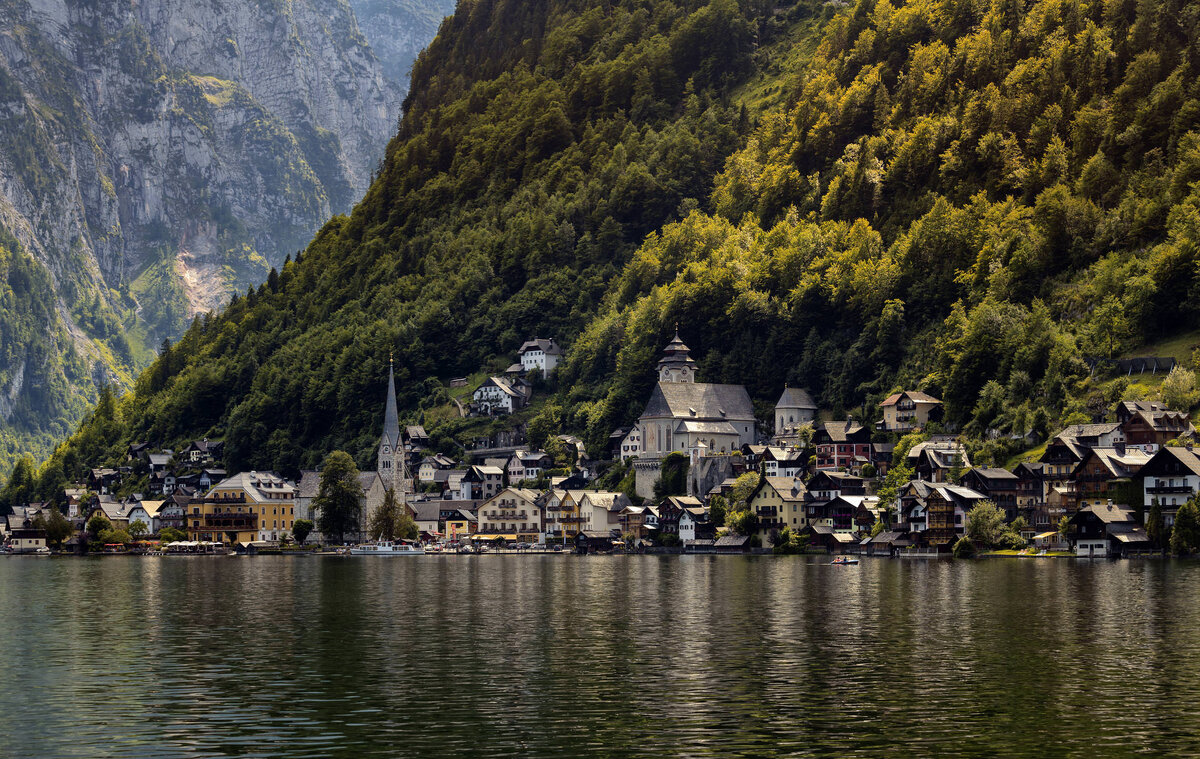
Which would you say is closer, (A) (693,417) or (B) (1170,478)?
(B) (1170,478)

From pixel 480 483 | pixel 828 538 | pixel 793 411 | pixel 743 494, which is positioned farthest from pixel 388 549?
pixel 828 538

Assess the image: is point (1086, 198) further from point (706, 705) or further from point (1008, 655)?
point (706, 705)

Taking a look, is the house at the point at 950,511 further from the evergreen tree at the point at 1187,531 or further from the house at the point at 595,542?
the house at the point at 595,542

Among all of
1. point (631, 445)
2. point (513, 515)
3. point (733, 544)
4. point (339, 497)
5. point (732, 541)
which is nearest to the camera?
point (733, 544)

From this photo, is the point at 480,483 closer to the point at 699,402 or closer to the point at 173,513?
the point at 699,402

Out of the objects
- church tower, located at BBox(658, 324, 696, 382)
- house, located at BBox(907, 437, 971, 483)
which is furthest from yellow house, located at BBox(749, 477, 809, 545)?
church tower, located at BBox(658, 324, 696, 382)

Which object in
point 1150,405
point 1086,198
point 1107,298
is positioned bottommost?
point 1150,405

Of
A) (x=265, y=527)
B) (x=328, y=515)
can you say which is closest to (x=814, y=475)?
(x=328, y=515)
